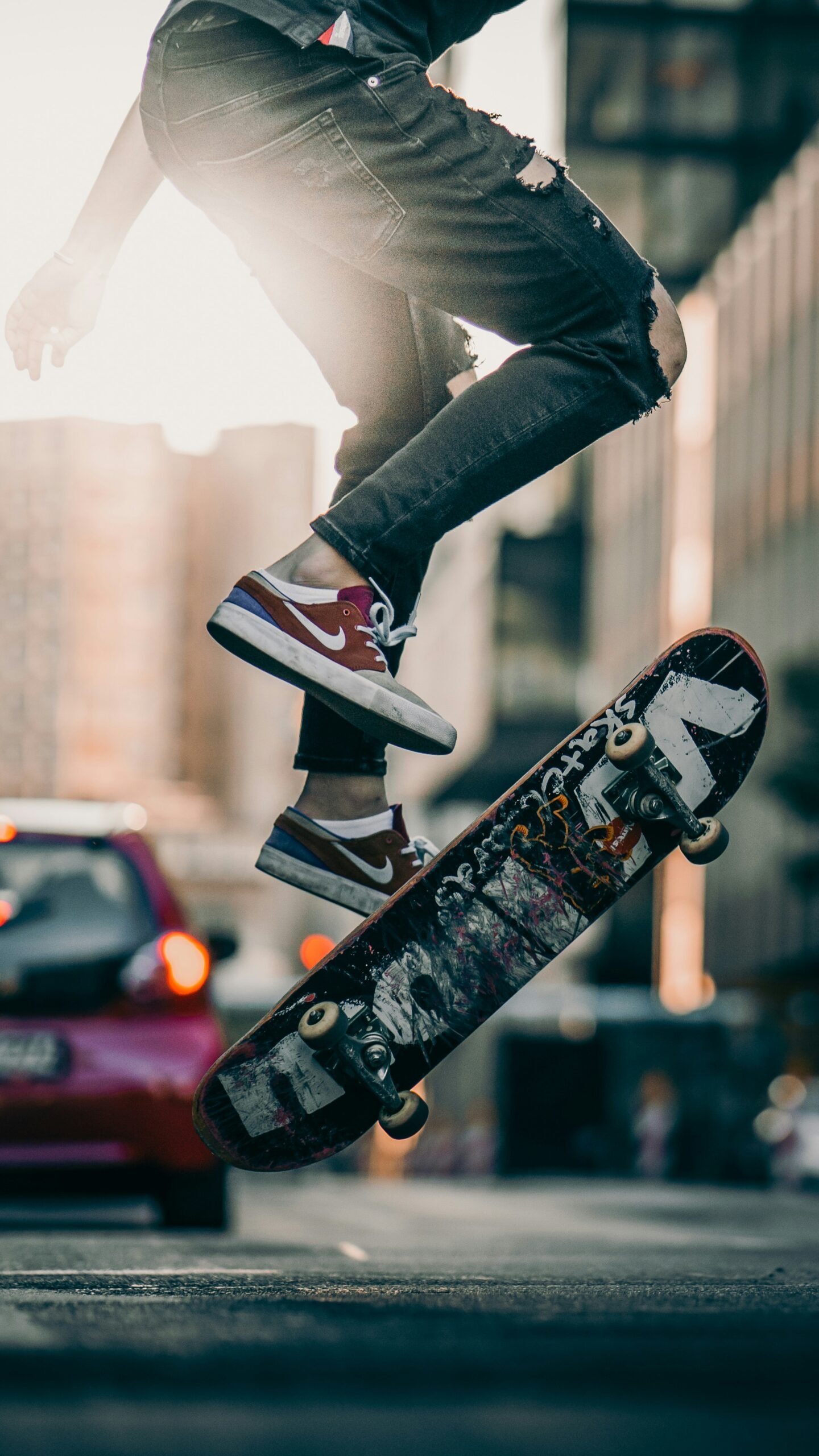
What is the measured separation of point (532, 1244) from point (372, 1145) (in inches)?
1239

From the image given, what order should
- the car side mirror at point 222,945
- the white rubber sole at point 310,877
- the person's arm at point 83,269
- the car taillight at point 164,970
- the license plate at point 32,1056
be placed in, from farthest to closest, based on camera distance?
1. the car side mirror at point 222,945
2. the car taillight at point 164,970
3. the license plate at point 32,1056
4. the person's arm at point 83,269
5. the white rubber sole at point 310,877

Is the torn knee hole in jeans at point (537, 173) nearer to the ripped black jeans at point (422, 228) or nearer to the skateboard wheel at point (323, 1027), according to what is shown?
the ripped black jeans at point (422, 228)

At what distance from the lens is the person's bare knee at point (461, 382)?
2.82 metres

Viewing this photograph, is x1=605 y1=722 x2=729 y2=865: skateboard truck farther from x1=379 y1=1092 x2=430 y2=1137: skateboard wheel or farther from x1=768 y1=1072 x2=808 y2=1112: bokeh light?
x1=768 y1=1072 x2=808 y2=1112: bokeh light

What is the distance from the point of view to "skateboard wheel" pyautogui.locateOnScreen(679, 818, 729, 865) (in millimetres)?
2582

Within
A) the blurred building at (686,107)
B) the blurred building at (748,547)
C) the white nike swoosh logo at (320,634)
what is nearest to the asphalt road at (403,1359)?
the white nike swoosh logo at (320,634)

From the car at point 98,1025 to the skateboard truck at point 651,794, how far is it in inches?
97.2

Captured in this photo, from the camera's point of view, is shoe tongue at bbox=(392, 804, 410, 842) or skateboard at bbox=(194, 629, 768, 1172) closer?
skateboard at bbox=(194, 629, 768, 1172)

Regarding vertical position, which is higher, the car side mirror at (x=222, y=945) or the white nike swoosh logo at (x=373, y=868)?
the white nike swoosh logo at (x=373, y=868)

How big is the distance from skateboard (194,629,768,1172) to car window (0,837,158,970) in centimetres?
219

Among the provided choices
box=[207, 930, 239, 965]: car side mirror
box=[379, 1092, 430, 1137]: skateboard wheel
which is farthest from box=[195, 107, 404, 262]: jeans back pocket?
box=[207, 930, 239, 965]: car side mirror

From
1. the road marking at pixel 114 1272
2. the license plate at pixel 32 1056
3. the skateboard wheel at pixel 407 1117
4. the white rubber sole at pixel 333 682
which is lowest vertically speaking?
the license plate at pixel 32 1056

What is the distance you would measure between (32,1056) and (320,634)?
2.63 m

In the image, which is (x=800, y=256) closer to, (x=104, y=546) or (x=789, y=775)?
(x=789, y=775)
